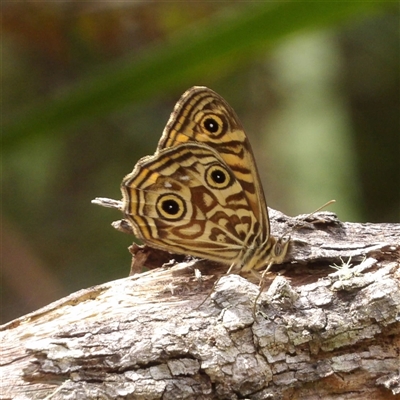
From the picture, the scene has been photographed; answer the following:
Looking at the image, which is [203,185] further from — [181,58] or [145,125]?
[145,125]

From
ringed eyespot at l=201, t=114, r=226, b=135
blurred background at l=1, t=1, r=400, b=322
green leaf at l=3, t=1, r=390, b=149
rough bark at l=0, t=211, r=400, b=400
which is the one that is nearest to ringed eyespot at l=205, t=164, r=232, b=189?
ringed eyespot at l=201, t=114, r=226, b=135

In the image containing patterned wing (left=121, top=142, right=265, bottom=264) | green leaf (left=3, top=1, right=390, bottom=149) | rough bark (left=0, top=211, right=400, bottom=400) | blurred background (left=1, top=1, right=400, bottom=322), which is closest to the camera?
rough bark (left=0, top=211, right=400, bottom=400)

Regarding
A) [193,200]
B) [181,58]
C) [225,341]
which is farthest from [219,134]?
[181,58]

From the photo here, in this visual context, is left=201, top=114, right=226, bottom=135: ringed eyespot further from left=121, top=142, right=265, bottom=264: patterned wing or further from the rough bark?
the rough bark

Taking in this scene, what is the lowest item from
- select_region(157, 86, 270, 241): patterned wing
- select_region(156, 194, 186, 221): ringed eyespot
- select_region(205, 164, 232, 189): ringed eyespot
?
select_region(156, 194, 186, 221): ringed eyespot

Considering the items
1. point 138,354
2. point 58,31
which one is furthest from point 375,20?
point 138,354

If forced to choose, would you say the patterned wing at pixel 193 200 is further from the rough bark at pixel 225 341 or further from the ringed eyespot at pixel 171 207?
the rough bark at pixel 225 341

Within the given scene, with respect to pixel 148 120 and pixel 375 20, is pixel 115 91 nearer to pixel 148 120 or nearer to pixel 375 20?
pixel 148 120
